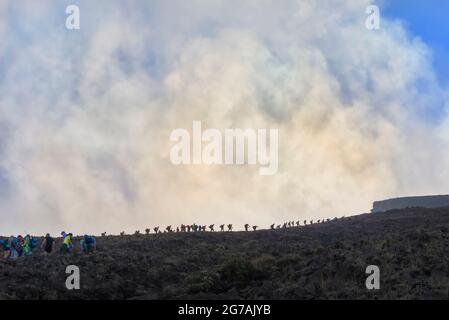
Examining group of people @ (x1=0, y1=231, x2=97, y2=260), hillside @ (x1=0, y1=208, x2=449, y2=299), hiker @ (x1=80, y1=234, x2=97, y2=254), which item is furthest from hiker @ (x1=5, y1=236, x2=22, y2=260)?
hiker @ (x1=80, y1=234, x2=97, y2=254)

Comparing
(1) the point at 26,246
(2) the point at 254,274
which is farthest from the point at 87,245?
(2) the point at 254,274

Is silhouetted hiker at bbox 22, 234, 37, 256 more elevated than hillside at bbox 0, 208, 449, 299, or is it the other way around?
silhouetted hiker at bbox 22, 234, 37, 256

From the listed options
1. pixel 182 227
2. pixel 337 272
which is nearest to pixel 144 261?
pixel 337 272

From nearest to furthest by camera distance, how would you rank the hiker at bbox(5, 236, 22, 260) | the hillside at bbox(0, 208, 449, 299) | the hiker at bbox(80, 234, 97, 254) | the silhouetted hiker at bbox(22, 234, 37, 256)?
the hillside at bbox(0, 208, 449, 299) → the hiker at bbox(5, 236, 22, 260) → the silhouetted hiker at bbox(22, 234, 37, 256) → the hiker at bbox(80, 234, 97, 254)

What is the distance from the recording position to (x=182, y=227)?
60469 millimetres

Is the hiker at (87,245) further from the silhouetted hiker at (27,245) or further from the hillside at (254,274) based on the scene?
the silhouetted hiker at (27,245)

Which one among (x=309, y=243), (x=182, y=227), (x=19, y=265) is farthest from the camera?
(x=182, y=227)

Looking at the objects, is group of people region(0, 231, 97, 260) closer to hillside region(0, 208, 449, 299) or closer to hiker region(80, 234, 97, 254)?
hiker region(80, 234, 97, 254)

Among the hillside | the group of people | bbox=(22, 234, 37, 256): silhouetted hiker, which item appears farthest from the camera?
bbox=(22, 234, 37, 256): silhouetted hiker

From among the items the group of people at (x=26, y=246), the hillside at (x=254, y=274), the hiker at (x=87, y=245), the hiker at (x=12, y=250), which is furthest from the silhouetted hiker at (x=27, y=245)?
the hiker at (x=87, y=245)

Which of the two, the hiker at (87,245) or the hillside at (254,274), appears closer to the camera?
the hillside at (254,274)
